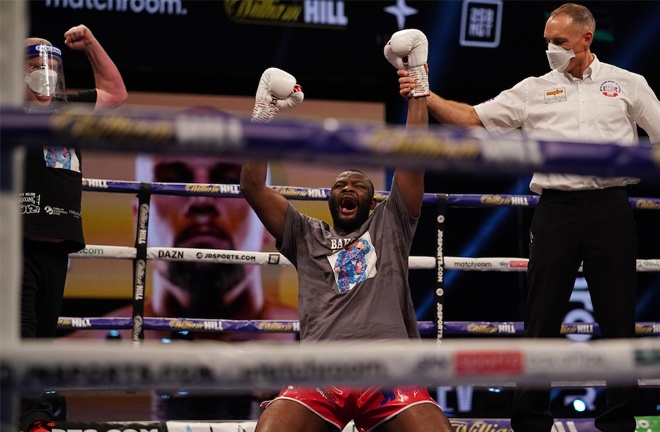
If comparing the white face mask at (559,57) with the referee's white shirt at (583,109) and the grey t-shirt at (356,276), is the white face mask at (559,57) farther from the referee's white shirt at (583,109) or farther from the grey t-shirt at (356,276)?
the grey t-shirt at (356,276)

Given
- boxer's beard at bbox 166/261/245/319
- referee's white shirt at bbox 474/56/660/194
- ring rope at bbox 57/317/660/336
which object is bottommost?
boxer's beard at bbox 166/261/245/319

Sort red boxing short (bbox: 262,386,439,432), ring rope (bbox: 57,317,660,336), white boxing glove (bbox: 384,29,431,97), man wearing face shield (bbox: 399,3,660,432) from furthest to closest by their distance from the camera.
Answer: ring rope (bbox: 57,317,660,336) → man wearing face shield (bbox: 399,3,660,432) → white boxing glove (bbox: 384,29,431,97) → red boxing short (bbox: 262,386,439,432)

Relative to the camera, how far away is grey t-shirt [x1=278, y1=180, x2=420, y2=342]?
2430mm

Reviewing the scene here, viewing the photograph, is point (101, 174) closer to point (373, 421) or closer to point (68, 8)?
point (68, 8)

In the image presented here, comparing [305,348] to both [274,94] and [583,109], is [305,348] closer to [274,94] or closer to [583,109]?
[274,94]

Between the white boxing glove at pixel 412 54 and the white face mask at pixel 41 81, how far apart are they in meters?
1.10

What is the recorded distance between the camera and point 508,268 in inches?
148

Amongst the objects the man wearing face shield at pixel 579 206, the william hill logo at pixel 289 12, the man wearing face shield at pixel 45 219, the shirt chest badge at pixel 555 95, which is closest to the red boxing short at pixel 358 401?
the man wearing face shield at pixel 579 206

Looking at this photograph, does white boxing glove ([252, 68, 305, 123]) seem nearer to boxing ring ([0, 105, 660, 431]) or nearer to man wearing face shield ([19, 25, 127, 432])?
man wearing face shield ([19, 25, 127, 432])

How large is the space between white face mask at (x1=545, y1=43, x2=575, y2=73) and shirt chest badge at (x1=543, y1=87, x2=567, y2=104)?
8 centimetres

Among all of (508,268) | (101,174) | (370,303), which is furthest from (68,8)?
(370,303)

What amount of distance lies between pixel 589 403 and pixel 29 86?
4.65 m

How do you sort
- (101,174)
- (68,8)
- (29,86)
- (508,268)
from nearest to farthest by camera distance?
(29,86) → (508,268) → (68,8) → (101,174)

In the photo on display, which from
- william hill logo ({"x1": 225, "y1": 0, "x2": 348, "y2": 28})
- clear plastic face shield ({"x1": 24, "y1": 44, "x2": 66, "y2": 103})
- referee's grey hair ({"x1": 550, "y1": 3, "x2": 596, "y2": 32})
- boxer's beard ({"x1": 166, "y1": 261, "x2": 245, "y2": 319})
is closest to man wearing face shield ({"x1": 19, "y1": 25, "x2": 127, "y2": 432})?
clear plastic face shield ({"x1": 24, "y1": 44, "x2": 66, "y2": 103})
